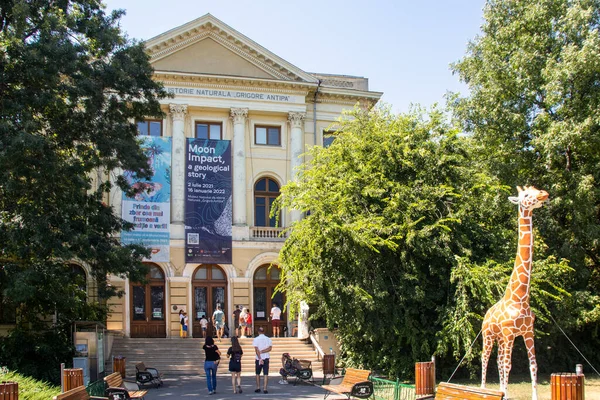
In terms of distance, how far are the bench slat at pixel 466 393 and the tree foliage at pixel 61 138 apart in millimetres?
13218

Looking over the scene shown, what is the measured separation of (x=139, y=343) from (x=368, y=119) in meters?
14.3

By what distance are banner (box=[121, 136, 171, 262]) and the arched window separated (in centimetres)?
519

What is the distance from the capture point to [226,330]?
35719 millimetres

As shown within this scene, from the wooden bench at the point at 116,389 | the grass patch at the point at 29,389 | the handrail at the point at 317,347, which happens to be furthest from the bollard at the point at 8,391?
the handrail at the point at 317,347

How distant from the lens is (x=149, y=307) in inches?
1437

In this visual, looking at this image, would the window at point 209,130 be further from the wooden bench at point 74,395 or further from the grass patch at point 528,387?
the wooden bench at point 74,395

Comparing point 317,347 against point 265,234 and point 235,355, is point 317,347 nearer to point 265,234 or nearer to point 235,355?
point 265,234

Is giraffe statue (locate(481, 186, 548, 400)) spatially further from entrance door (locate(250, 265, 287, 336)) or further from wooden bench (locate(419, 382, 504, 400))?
entrance door (locate(250, 265, 287, 336))

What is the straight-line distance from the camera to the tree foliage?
21.8 m

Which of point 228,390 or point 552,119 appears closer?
point 228,390

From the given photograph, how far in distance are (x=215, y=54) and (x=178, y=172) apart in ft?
22.2

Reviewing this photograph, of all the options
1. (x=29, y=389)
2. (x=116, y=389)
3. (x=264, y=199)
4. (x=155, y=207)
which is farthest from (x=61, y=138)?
(x=264, y=199)

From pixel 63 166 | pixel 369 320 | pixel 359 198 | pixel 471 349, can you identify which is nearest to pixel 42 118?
pixel 63 166

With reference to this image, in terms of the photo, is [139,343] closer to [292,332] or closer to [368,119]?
[292,332]
